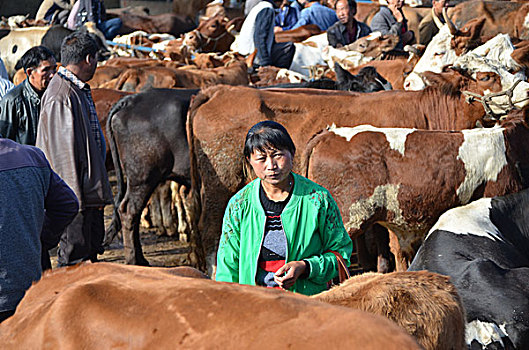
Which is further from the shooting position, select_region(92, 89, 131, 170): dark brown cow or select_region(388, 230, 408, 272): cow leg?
select_region(92, 89, 131, 170): dark brown cow

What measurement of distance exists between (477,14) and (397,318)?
10492 millimetres

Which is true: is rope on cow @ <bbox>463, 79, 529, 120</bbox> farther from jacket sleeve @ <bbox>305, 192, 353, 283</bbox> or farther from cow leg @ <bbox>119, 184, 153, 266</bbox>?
cow leg @ <bbox>119, 184, 153, 266</bbox>


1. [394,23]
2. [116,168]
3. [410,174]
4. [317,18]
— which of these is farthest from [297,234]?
[317,18]

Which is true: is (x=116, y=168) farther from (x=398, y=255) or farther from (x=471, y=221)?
(x=471, y=221)

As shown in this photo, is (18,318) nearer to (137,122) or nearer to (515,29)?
(137,122)

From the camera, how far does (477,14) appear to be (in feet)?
35.5

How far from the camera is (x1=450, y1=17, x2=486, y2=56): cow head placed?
7418mm

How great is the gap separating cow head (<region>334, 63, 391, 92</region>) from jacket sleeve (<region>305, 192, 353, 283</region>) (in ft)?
15.5

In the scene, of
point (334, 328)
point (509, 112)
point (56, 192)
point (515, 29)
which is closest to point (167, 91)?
point (509, 112)

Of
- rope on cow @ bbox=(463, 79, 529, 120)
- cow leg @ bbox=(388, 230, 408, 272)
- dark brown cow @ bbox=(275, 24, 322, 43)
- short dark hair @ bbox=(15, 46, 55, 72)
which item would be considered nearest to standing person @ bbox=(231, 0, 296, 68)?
dark brown cow @ bbox=(275, 24, 322, 43)

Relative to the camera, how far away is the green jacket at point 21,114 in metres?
4.44

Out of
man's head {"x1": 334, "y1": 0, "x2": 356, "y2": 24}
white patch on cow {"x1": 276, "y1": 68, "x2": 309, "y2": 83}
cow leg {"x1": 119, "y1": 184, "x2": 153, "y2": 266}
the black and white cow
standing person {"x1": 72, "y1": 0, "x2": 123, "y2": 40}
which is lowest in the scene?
cow leg {"x1": 119, "y1": 184, "x2": 153, "y2": 266}

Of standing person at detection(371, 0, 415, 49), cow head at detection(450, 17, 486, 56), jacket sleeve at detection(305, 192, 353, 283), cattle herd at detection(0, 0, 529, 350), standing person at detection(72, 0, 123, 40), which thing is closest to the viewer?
cattle herd at detection(0, 0, 529, 350)

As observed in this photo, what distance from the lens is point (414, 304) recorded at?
4.70ft
